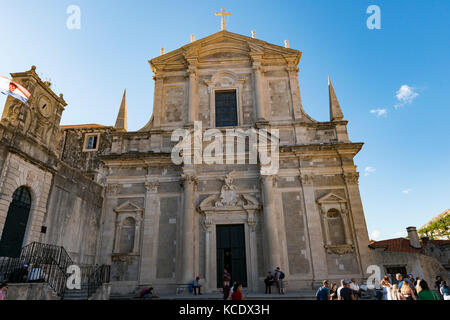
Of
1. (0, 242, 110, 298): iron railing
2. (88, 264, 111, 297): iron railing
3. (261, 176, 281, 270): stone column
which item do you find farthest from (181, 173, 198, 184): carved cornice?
(0, 242, 110, 298): iron railing

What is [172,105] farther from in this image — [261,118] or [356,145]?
[356,145]

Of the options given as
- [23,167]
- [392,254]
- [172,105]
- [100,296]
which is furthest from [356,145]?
[23,167]

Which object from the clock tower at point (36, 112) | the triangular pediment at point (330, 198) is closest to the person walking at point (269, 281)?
the triangular pediment at point (330, 198)

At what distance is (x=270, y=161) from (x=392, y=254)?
283 inches

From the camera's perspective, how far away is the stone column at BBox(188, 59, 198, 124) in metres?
16.6

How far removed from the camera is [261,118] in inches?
637

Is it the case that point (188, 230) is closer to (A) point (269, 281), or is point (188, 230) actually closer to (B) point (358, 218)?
(A) point (269, 281)

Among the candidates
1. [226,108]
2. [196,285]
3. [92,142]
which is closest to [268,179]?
[226,108]

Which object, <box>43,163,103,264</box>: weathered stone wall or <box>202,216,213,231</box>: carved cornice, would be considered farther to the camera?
<box>202,216,213,231</box>: carved cornice

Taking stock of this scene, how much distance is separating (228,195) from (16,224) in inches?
343

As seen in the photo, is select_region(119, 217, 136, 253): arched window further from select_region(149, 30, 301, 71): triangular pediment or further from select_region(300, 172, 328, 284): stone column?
select_region(149, 30, 301, 71): triangular pediment

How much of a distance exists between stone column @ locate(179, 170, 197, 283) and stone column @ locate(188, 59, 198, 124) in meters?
3.52

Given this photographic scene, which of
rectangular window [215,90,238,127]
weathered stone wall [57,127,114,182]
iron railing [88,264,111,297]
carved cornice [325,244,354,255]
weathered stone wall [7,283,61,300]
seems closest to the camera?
weathered stone wall [7,283,61,300]

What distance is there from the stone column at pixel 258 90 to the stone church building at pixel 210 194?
8 cm
